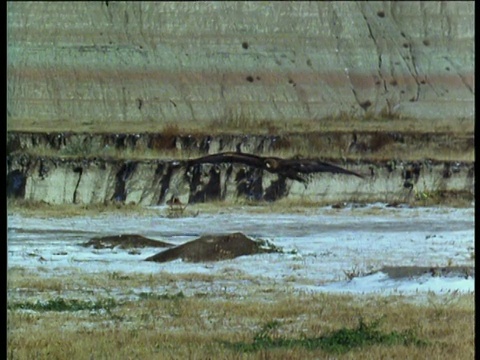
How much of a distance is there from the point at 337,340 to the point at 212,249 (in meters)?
3.13

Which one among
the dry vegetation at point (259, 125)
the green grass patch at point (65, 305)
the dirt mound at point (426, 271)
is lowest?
the green grass patch at point (65, 305)

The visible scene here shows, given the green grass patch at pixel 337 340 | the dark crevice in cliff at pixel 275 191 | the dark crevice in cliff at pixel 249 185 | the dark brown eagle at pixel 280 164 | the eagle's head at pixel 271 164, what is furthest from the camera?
the eagle's head at pixel 271 164

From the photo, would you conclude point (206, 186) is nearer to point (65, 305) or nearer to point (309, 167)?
point (309, 167)

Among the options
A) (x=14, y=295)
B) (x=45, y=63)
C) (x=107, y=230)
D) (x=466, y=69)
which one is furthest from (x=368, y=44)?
(x=14, y=295)

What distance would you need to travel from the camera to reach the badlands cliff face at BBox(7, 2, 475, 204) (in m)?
15.8

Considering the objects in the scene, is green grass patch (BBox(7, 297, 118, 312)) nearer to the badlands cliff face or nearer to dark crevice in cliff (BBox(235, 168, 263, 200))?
the badlands cliff face

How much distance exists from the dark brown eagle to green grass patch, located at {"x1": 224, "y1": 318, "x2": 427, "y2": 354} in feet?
26.5

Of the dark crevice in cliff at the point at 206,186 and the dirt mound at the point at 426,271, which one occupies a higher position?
the dark crevice in cliff at the point at 206,186

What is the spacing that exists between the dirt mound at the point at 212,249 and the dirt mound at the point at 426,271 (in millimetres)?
1627

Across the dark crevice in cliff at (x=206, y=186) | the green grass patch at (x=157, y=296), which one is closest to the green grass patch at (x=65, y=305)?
the green grass patch at (x=157, y=296)

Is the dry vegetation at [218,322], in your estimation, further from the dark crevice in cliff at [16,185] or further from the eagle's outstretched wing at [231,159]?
the eagle's outstretched wing at [231,159]

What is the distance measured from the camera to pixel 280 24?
22734 millimetres

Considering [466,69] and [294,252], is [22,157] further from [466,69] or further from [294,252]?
[466,69]

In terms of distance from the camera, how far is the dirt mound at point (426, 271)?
9.49m
